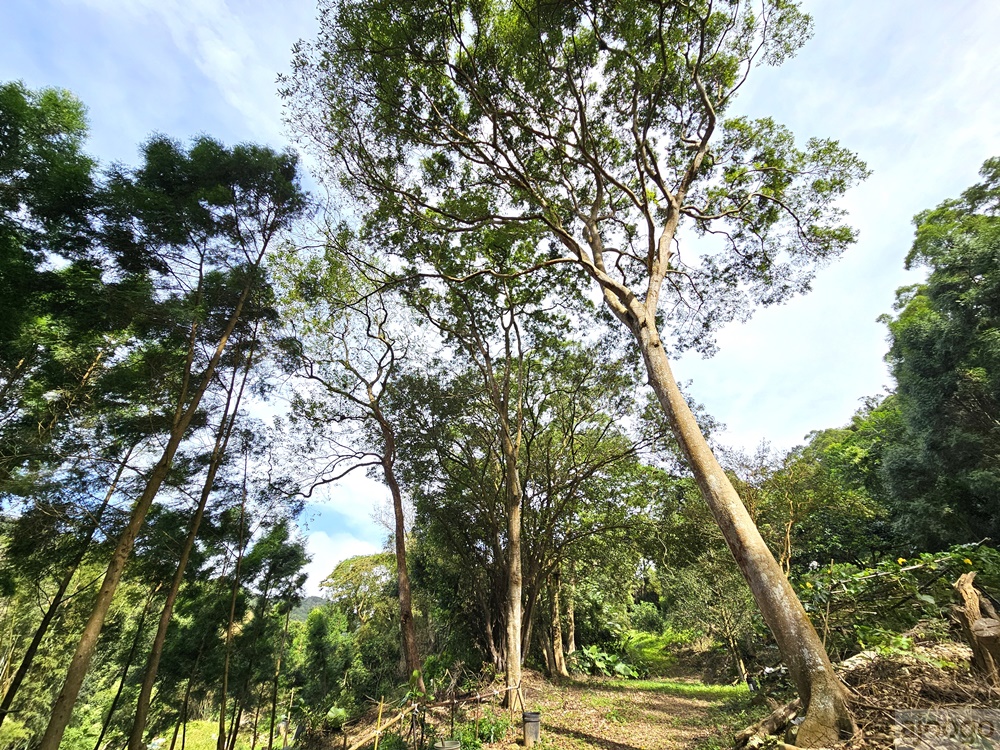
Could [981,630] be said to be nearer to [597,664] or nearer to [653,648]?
[597,664]

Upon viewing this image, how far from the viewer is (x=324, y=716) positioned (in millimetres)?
13141

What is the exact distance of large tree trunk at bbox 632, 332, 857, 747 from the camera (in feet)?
9.91

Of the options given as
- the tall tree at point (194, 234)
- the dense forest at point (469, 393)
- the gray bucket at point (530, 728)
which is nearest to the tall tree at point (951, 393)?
the dense forest at point (469, 393)

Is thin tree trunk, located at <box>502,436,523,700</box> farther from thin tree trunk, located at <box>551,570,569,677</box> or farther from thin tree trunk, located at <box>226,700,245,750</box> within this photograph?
thin tree trunk, located at <box>226,700,245,750</box>

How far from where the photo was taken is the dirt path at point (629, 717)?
5.96 meters

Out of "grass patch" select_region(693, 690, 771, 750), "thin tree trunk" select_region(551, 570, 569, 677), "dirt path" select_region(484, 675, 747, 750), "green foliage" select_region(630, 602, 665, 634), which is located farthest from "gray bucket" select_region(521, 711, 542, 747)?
"green foliage" select_region(630, 602, 665, 634)

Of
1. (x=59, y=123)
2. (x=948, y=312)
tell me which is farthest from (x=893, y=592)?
(x=59, y=123)

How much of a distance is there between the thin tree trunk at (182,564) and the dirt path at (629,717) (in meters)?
5.70

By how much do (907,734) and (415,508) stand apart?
36.2 feet

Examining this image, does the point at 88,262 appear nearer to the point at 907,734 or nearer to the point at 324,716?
the point at 907,734

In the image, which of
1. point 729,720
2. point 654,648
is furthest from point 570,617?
point 729,720

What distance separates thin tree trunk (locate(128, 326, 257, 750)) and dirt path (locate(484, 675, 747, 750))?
5696 millimetres

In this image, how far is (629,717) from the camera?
25.4 feet

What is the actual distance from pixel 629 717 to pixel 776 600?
627 centimetres
